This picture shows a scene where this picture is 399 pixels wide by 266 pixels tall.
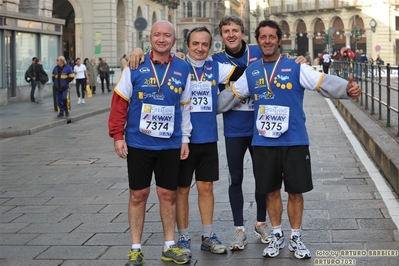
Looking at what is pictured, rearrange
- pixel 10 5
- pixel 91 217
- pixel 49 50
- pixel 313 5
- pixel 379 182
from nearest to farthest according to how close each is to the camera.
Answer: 1. pixel 91 217
2. pixel 379 182
3. pixel 10 5
4. pixel 49 50
5. pixel 313 5

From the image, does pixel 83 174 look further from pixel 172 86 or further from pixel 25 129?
pixel 25 129

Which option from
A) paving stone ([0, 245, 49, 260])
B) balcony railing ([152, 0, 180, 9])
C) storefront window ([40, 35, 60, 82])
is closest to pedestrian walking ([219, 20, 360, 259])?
paving stone ([0, 245, 49, 260])

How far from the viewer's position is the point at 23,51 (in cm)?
2836

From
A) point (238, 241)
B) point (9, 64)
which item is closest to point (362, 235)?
point (238, 241)

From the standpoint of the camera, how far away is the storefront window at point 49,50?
3053 cm

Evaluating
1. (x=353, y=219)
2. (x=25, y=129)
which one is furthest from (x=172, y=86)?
(x=25, y=129)

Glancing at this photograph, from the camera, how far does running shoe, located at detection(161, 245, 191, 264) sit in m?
5.78

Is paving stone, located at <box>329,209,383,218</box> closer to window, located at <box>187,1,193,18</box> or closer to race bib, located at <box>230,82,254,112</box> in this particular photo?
race bib, located at <box>230,82,254,112</box>

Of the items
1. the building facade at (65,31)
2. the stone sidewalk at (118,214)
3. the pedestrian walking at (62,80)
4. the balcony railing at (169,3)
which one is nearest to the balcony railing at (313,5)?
the building facade at (65,31)

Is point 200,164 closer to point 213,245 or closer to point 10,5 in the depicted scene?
point 213,245

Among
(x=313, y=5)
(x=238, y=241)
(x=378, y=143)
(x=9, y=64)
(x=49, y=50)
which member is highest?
(x=313, y=5)

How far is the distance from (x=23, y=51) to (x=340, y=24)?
61.3 metres

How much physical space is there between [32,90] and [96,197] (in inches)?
784

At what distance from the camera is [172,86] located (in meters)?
5.82
